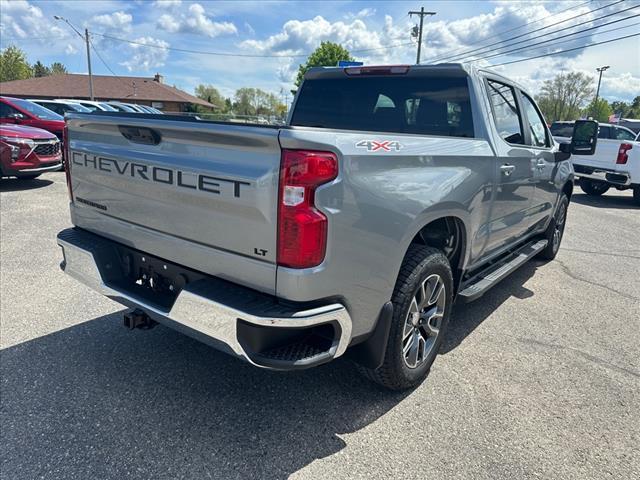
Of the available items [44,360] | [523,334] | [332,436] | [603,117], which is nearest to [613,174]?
[523,334]

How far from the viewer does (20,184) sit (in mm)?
9836

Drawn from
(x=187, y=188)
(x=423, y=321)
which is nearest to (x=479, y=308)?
(x=423, y=321)

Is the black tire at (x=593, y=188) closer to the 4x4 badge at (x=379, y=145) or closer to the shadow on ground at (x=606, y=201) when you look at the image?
the shadow on ground at (x=606, y=201)

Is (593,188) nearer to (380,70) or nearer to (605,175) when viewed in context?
(605,175)

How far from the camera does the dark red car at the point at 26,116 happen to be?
37.0ft

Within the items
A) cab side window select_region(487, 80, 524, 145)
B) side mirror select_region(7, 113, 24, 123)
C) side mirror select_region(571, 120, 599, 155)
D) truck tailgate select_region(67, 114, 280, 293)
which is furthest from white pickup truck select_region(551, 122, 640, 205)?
side mirror select_region(7, 113, 24, 123)

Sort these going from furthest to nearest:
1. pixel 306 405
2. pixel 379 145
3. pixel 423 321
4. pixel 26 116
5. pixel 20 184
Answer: pixel 26 116 < pixel 20 184 < pixel 423 321 < pixel 306 405 < pixel 379 145

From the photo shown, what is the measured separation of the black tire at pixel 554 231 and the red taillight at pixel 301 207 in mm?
4505

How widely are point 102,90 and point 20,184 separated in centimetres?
4712

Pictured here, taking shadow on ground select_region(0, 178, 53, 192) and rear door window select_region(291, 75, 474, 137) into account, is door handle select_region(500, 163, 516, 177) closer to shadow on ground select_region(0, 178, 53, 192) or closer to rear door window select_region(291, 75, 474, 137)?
rear door window select_region(291, 75, 474, 137)

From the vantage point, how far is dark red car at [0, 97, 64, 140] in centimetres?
1128

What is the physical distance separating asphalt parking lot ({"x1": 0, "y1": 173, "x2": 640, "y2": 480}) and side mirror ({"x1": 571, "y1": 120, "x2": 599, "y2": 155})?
1880 mm

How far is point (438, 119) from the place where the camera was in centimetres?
354

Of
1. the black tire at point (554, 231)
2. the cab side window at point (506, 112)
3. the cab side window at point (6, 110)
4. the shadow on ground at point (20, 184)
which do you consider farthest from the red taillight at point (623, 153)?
the cab side window at point (6, 110)
